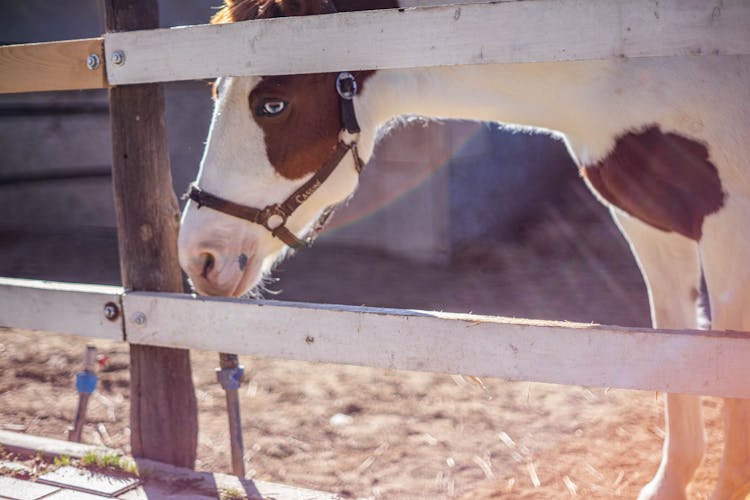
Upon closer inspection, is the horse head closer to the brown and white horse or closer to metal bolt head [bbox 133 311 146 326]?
the brown and white horse

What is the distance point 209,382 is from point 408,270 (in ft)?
8.64

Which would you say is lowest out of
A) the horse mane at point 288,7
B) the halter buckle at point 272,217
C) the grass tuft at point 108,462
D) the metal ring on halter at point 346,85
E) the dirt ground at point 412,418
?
the dirt ground at point 412,418

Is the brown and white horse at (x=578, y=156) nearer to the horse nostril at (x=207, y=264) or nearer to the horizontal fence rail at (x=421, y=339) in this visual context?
the horse nostril at (x=207, y=264)

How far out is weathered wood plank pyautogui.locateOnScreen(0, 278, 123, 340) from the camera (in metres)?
2.04

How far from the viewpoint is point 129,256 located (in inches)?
86.0

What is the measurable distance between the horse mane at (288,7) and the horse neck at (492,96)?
0.20 meters

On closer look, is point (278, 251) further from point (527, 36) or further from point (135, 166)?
point (527, 36)

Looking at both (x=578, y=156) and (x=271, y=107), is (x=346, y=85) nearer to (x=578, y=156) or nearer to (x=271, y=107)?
(x=271, y=107)

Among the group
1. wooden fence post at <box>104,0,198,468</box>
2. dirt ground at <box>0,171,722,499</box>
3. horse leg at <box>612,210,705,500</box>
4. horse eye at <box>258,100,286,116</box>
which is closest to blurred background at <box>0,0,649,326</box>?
dirt ground at <box>0,171,722,499</box>

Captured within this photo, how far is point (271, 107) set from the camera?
2045 millimetres

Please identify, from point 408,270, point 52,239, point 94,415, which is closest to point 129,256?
point 94,415

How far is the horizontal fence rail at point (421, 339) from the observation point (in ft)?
4.49

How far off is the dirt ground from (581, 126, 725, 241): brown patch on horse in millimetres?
722

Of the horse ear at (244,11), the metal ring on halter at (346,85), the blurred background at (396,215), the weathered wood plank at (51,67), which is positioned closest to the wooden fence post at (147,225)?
the weathered wood plank at (51,67)
